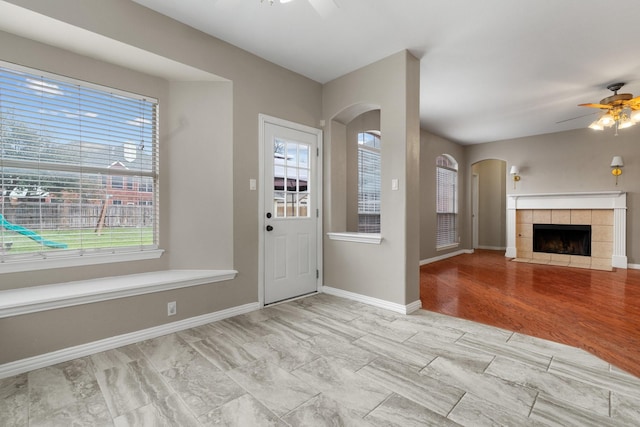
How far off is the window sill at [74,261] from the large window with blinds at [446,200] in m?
5.68

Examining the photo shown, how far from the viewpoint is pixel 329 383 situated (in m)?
1.90

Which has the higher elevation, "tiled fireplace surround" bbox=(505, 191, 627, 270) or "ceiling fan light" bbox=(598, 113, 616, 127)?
"ceiling fan light" bbox=(598, 113, 616, 127)

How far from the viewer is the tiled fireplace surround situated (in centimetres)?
555

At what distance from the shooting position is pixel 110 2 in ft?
7.47

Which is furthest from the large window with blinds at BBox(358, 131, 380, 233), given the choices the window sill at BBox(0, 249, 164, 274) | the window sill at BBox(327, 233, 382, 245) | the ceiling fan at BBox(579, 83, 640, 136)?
the window sill at BBox(0, 249, 164, 274)

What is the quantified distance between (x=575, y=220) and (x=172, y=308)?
7.43 m

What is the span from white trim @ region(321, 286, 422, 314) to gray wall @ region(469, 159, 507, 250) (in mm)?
6001

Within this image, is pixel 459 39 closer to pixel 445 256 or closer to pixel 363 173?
pixel 363 173

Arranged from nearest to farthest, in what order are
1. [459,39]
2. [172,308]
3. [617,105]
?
[172,308] < [459,39] < [617,105]

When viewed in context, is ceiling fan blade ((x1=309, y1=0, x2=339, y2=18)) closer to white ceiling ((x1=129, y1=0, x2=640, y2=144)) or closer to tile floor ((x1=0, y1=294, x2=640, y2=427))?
white ceiling ((x1=129, y1=0, x2=640, y2=144))

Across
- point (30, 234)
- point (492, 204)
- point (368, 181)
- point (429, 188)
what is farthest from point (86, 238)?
point (492, 204)

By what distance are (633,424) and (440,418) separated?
3.29ft

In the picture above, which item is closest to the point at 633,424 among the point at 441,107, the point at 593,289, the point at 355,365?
the point at 355,365

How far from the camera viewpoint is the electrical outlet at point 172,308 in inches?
105
